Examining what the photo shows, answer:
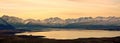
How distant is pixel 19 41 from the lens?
2844 inches

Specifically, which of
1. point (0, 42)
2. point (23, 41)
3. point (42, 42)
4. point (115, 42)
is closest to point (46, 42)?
point (42, 42)

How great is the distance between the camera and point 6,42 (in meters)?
70.9

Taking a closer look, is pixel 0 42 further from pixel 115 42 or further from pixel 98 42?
pixel 115 42

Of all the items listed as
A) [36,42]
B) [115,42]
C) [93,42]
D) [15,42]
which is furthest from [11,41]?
[115,42]

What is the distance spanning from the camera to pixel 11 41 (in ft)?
236

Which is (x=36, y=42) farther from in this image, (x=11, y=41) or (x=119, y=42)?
(x=119, y=42)

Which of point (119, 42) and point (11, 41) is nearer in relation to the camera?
point (11, 41)

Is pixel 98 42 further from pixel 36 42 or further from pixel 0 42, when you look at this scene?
pixel 0 42

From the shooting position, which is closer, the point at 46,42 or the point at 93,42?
the point at 46,42

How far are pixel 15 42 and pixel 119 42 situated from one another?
2963 cm

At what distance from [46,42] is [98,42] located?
14.0m

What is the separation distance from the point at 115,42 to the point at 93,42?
9.23m

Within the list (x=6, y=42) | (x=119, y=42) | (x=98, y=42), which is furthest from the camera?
(x=119, y=42)

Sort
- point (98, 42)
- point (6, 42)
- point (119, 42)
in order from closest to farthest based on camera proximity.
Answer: point (6, 42) < point (98, 42) < point (119, 42)
